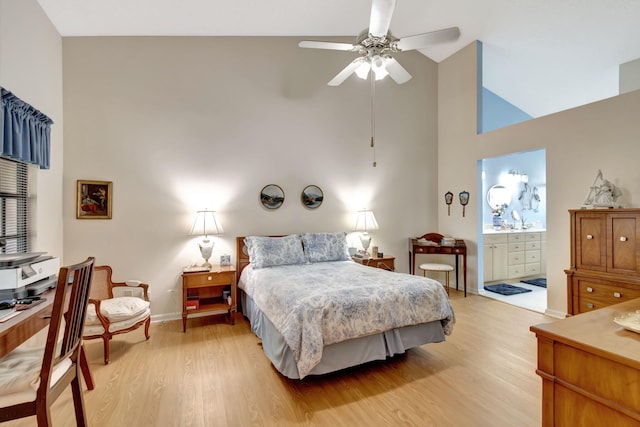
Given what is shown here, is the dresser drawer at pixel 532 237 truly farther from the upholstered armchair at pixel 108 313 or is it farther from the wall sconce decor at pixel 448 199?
the upholstered armchair at pixel 108 313

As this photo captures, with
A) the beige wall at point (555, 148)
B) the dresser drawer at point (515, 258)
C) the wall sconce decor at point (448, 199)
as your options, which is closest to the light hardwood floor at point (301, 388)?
the beige wall at point (555, 148)

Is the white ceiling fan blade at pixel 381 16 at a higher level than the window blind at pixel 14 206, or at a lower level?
higher

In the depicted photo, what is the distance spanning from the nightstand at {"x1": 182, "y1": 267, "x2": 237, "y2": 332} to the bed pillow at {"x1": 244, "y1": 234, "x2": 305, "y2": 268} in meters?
0.33

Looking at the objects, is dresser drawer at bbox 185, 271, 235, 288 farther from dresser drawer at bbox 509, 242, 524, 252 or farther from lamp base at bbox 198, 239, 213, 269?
dresser drawer at bbox 509, 242, 524, 252

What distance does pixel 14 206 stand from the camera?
2762mm

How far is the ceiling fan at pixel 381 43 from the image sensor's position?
2.42 metres

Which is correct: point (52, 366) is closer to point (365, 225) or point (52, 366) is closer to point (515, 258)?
point (365, 225)

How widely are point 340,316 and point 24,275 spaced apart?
6.68 ft

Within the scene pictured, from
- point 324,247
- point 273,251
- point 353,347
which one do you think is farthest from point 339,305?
point 324,247

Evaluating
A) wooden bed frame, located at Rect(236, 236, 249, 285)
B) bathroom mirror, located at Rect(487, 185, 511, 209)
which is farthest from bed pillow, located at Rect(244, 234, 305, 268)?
bathroom mirror, located at Rect(487, 185, 511, 209)

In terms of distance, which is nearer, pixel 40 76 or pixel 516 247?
pixel 40 76

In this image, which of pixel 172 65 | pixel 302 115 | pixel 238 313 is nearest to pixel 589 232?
pixel 302 115

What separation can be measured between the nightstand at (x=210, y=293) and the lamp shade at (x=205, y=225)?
47cm

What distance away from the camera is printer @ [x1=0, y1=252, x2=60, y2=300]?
173 cm
